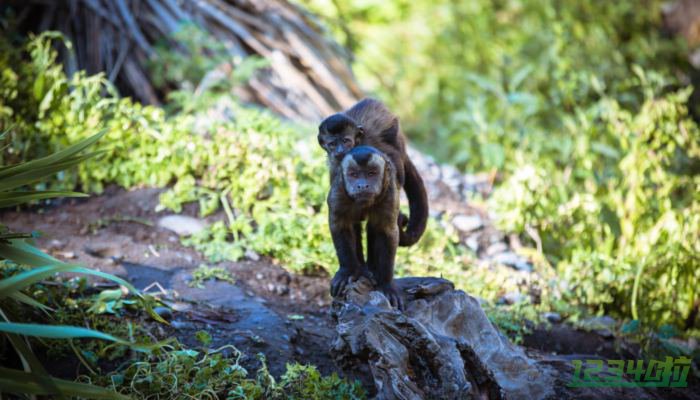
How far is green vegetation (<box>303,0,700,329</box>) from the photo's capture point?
235 inches

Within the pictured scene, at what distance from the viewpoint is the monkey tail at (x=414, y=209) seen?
15.5 ft

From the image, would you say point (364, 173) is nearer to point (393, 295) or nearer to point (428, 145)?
point (393, 295)

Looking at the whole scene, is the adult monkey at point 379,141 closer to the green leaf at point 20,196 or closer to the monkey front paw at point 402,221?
the monkey front paw at point 402,221

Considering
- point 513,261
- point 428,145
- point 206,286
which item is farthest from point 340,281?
point 428,145

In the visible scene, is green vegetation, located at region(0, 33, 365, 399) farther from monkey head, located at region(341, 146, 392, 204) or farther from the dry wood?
monkey head, located at region(341, 146, 392, 204)

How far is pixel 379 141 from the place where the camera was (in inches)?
178

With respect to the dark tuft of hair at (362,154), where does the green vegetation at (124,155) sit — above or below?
below

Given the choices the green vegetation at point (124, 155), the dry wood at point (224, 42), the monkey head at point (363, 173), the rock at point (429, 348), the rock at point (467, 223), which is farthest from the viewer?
the dry wood at point (224, 42)

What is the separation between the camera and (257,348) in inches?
162

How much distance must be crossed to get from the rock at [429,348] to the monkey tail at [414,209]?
1.76 feet

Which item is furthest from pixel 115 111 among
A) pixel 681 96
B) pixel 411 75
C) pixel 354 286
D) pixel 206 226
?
pixel 411 75

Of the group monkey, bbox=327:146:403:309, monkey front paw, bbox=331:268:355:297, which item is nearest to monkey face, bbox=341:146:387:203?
monkey, bbox=327:146:403:309

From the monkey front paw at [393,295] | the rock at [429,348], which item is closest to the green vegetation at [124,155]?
the rock at [429,348]

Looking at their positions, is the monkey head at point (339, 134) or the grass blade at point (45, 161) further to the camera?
the monkey head at point (339, 134)
